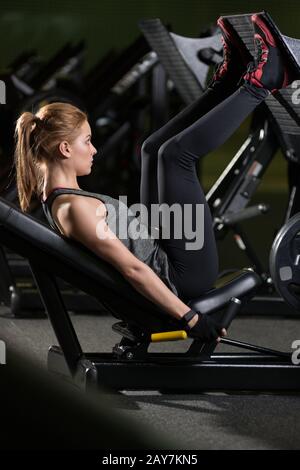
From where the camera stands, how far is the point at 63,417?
8.59 ft

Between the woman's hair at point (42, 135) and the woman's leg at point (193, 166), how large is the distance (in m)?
0.29

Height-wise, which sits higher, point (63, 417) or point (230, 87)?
point (230, 87)

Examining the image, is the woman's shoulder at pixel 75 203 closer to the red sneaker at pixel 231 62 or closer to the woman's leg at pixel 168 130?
the woman's leg at pixel 168 130

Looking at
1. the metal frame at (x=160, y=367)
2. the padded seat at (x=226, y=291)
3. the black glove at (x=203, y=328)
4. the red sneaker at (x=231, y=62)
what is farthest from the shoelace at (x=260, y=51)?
the metal frame at (x=160, y=367)

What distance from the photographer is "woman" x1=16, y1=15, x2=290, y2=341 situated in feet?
8.70

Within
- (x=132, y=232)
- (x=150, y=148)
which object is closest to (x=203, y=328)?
(x=132, y=232)

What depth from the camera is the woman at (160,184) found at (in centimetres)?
265

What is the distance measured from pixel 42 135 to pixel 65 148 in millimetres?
81

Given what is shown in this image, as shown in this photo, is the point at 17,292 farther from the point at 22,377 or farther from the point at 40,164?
the point at 40,164

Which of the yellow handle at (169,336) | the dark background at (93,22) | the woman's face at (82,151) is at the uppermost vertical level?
the woman's face at (82,151)

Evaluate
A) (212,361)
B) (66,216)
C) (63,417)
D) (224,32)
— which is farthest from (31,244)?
(224,32)

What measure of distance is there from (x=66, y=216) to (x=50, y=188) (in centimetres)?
13

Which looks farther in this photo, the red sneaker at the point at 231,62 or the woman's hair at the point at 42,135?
the red sneaker at the point at 231,62

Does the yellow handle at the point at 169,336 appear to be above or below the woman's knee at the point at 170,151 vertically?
below
